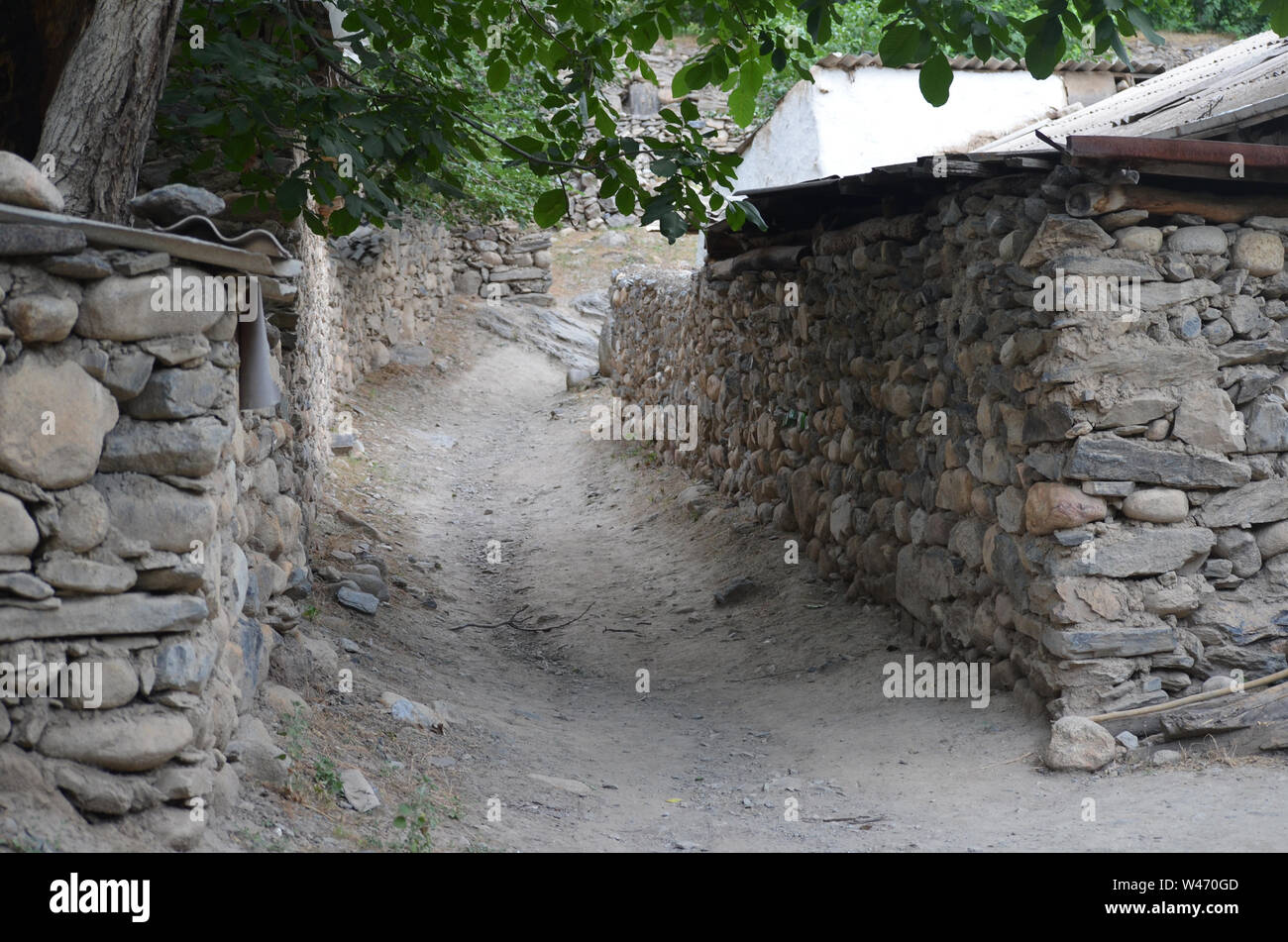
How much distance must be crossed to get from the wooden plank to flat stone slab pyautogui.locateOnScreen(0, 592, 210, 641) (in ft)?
3.05

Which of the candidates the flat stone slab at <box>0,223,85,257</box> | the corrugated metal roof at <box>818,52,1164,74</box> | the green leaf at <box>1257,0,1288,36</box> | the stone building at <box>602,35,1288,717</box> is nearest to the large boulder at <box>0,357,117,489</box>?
the flat stone slab at <box>0,223,85,257</box>

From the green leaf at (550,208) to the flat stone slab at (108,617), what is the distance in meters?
2.52

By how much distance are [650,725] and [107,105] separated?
12.0 feet

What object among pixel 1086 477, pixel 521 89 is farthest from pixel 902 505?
pixel 521 89

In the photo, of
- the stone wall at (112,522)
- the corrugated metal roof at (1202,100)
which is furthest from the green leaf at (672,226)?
the stone wall at (112,522)

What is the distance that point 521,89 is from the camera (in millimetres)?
14070

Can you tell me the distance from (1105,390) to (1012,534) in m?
0.80

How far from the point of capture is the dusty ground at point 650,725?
12.6ft

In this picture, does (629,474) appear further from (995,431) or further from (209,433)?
(209,433)

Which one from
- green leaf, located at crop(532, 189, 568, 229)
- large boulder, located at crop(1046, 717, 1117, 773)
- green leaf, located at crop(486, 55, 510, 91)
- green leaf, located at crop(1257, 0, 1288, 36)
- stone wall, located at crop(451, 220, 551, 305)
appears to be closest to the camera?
green leaf, located at crop(1257, 0, 1288, 36)

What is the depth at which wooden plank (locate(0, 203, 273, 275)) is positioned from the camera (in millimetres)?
2703

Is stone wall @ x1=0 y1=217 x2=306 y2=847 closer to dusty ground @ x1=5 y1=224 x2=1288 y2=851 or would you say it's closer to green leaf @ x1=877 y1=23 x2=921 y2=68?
dusty ground @ x1=5 y1=224 x2=1288 y2=851

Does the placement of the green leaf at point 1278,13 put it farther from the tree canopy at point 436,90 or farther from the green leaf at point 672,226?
the green leaf at point 672,226

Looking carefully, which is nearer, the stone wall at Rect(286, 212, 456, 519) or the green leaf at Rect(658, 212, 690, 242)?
the green leaf at Rect(658, 212, 690, 242)
